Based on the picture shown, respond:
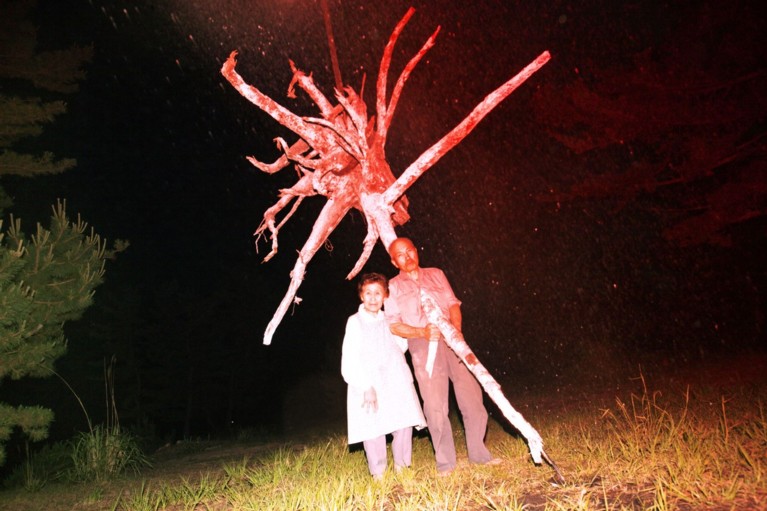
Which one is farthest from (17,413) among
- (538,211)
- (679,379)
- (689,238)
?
(538,211)

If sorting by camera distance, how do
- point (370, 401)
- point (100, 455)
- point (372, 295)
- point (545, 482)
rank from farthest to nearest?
point (100, 455) < point (372, 295) < point (370, 401) < point (545, 482)

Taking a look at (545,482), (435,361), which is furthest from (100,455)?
(545,482)

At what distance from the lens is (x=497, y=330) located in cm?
2453

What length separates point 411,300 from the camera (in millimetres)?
4488

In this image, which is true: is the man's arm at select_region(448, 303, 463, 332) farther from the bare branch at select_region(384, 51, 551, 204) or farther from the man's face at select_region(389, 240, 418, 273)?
the bare branch at select_region(384, 51, 551, 204)

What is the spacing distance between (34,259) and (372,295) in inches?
201

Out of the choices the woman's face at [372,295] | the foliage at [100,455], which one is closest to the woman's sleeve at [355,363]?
the woman's face at [372,295]

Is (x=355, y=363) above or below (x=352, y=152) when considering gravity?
below

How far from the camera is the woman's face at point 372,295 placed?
440 cm

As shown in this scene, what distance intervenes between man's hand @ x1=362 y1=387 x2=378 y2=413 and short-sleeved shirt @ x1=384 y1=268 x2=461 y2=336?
0.61 m

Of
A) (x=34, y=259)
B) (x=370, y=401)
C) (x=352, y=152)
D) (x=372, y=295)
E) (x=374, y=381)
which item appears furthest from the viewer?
(x=34, y=259)

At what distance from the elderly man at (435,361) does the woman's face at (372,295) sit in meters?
0.11

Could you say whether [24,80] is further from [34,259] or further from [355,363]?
[355,363]

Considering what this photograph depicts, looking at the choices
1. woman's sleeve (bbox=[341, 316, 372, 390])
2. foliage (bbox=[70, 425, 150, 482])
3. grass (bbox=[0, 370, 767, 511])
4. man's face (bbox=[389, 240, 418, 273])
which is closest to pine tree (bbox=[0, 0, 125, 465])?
foliage (bbox=[70, 425, 150, 482])
